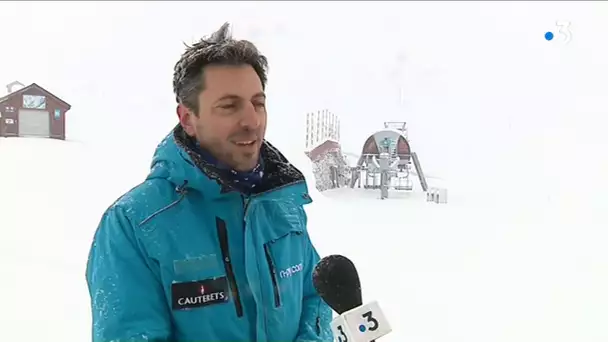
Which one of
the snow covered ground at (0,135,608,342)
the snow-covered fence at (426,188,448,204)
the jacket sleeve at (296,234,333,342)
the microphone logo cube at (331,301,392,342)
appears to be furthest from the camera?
the snow-covered fence at (426,188,448,204)

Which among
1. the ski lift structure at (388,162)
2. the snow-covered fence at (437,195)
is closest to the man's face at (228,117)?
the ski lift structure at (388,162)

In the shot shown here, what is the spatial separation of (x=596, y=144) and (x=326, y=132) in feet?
4.04

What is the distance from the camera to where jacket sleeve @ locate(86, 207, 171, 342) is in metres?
0.63

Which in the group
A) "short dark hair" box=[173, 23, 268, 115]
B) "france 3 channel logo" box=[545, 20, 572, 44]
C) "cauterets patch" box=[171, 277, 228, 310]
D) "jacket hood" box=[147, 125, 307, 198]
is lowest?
"cauterets patch" box=[171, 277, 228, 310]

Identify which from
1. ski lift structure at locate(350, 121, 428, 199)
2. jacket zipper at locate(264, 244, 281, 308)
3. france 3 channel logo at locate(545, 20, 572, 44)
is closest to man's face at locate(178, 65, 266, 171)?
jacket zipper at locate(264, 244, 281, 308)

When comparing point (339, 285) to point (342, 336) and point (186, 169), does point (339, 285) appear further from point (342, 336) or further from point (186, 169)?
point (186, 169)

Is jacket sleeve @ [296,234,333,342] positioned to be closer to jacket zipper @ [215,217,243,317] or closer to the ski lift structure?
jacket zipper @ [215,217,243,317]

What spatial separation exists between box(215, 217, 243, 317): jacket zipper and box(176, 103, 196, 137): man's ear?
0.47ft

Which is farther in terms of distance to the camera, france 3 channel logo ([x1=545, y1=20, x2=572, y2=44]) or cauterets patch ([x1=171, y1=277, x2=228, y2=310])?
france 3 channel logo ([x1=545, y1=20, x2=572, y2=44])

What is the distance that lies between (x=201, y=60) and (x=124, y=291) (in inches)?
13.2

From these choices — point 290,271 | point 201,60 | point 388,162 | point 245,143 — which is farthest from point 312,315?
point 388,162

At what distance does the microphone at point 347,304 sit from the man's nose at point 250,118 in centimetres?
22

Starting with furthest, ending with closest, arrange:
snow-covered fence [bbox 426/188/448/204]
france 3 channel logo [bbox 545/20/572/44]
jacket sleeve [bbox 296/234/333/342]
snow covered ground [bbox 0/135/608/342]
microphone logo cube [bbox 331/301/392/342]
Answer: snow-covered fence [bbox 426/188/448/204] → france 3 channel logo [bbox 545/20/572/44] → snow covered ground [bbox 0/135/608/342] → jacket sleeve [bbox 296/234/333/342] → microphone logo cube [bbox 331/301/392/342]

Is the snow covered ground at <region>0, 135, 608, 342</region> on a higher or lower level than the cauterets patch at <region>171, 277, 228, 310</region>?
lower
